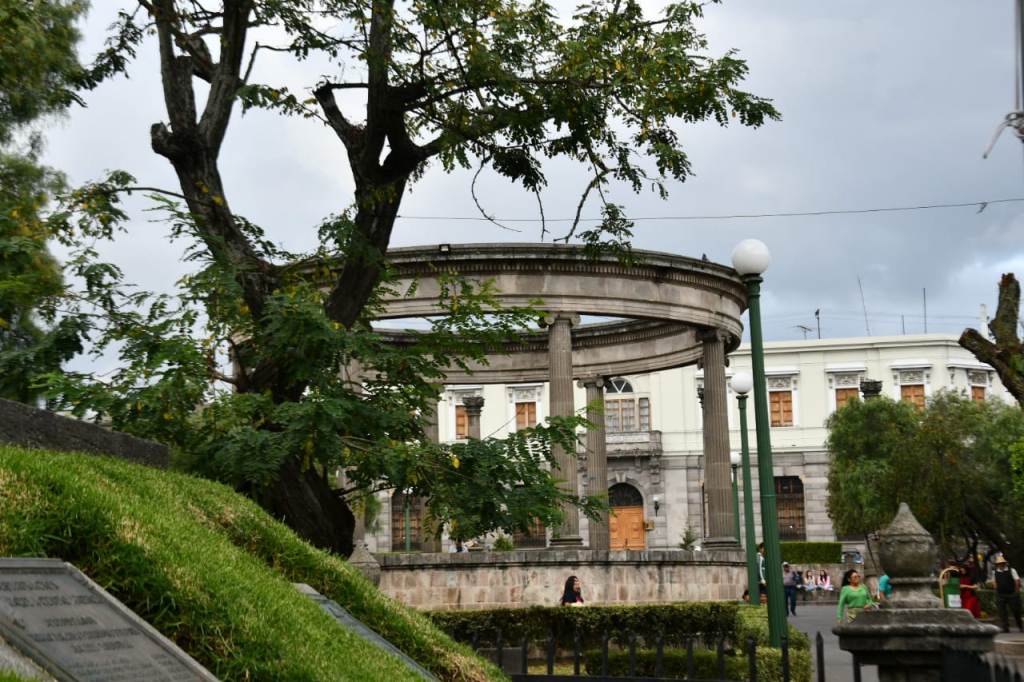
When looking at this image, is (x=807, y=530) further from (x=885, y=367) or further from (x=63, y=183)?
(x=63, y=183)

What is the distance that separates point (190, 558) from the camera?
6.94 m

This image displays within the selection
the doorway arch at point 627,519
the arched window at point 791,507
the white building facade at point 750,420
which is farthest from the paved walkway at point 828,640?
the doorway arch at point 627,519

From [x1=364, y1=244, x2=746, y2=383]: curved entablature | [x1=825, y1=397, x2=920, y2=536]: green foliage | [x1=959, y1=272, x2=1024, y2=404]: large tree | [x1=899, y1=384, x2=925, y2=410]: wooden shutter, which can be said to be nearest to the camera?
[x1=959, y1=272, x2=1024, y2=404]: large tree

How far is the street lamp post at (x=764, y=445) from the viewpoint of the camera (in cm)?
1301

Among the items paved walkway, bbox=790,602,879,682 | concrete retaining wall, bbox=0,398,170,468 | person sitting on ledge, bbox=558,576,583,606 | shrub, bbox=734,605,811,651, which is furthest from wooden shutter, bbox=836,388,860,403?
concrete retaining wall, bbox=0,398,170,468

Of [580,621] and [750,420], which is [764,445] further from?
[750,420]

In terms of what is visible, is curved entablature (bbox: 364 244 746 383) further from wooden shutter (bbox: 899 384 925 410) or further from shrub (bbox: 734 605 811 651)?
wooden shutter (bbox: 899 384 925 410)

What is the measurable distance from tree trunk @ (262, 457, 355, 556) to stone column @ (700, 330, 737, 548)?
57.7 ft

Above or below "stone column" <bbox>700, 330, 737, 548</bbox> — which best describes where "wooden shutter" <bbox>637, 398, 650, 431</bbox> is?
above

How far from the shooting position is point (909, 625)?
8742mm

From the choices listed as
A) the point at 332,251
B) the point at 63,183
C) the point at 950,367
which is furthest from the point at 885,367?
the point at 332,251

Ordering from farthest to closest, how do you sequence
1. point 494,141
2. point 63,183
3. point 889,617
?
point 63,183
point 494,141
point 889,617

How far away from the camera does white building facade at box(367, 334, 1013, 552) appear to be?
209 feet

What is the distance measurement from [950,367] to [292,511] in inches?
2251
